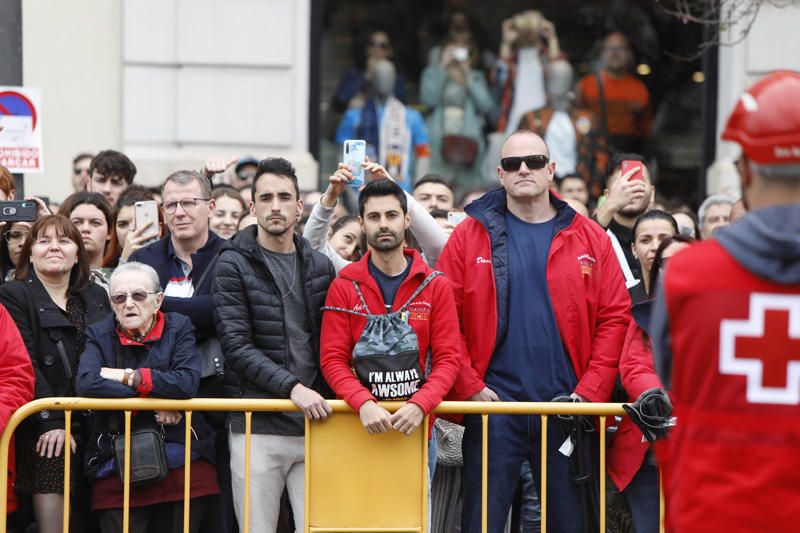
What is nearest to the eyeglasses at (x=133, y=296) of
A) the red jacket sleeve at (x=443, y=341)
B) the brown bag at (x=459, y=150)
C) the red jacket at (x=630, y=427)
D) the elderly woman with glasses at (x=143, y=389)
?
the elderly woman with glasses at (x=143, y=389)

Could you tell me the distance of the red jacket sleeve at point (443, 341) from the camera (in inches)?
253

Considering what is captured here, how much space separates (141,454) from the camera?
6.47 m

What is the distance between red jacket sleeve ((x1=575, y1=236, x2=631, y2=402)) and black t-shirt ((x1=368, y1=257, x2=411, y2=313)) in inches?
Result: 39.8

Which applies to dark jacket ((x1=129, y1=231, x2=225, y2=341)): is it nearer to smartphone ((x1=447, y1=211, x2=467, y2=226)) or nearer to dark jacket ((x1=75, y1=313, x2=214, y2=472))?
dark jacket ((x1=75, y1=313, x2=214, y2=472))

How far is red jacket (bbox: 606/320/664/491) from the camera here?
6531mm

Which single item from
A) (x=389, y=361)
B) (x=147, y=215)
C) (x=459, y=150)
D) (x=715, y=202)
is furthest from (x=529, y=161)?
(x=459, y=150)

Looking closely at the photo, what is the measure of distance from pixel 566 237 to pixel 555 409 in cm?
102

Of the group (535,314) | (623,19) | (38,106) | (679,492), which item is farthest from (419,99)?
(679,492)

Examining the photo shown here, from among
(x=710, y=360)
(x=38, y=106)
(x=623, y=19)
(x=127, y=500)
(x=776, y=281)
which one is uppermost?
(x=623, y=19)

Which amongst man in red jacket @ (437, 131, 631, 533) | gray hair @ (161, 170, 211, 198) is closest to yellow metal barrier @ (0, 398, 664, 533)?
man in red jacket @ (437, 131, 631, 533)

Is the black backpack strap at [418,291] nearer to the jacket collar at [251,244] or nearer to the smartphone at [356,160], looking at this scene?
the jacket collar at [251,244]

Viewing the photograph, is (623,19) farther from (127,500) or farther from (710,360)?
(710,360)

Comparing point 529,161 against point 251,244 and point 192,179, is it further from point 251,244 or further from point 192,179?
point 192,179

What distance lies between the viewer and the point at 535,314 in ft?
22.2
